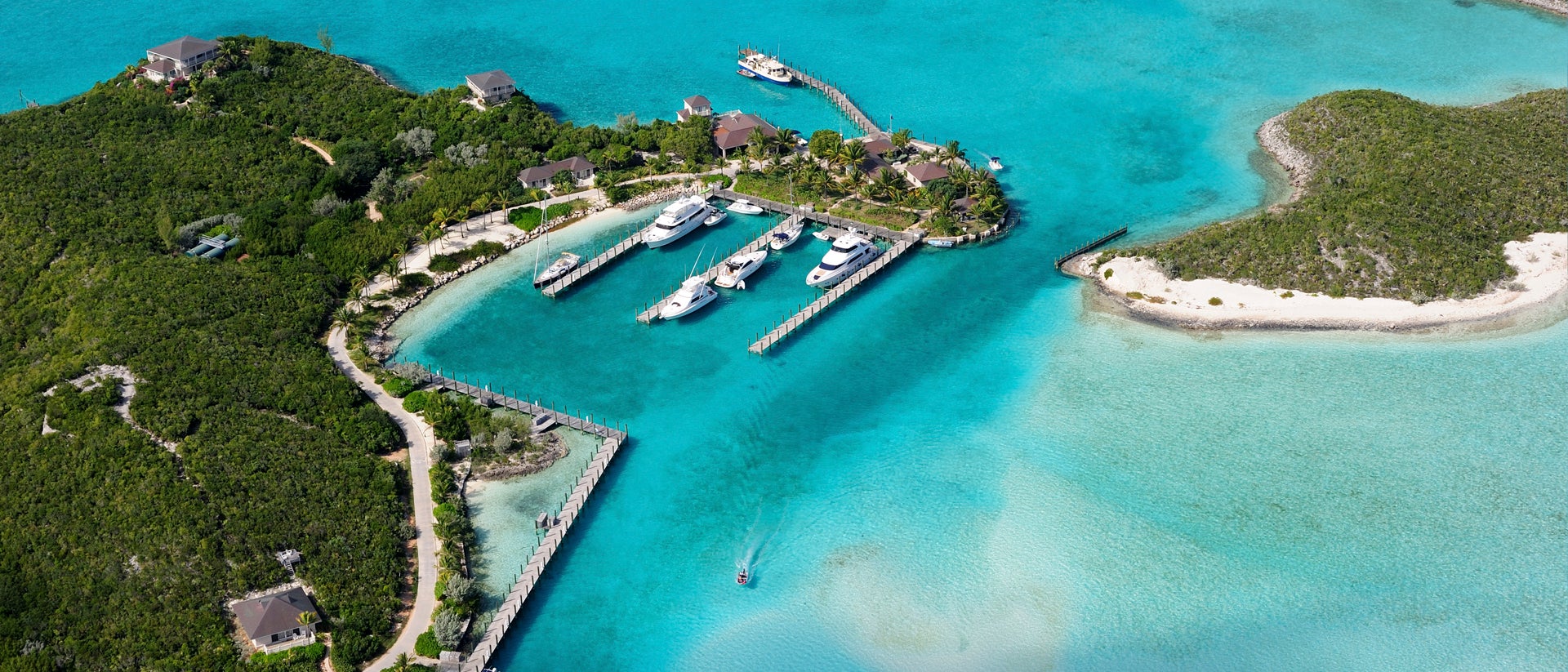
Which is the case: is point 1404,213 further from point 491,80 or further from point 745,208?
point 491,80

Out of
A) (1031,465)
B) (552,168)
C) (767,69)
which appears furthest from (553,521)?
(767,69)

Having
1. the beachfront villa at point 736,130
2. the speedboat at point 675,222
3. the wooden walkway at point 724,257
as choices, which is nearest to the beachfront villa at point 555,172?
the speedboat at point 675,222

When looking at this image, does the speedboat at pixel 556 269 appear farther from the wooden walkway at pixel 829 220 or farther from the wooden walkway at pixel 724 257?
the wooden walkway at pixel 829 220

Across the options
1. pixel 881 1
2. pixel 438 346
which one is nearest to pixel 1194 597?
pixel 438 346

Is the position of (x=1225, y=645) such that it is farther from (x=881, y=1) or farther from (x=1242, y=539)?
(x=881, y=1)

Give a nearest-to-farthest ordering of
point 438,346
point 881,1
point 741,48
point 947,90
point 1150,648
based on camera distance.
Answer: point 1150,648 < point 438,346 < point 947,90 < point 741,48 < point 881,1

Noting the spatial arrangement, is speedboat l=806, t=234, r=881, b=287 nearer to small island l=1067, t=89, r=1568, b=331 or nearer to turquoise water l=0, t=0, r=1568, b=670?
turquoise water l=0, t=0, r=1568, b=670
